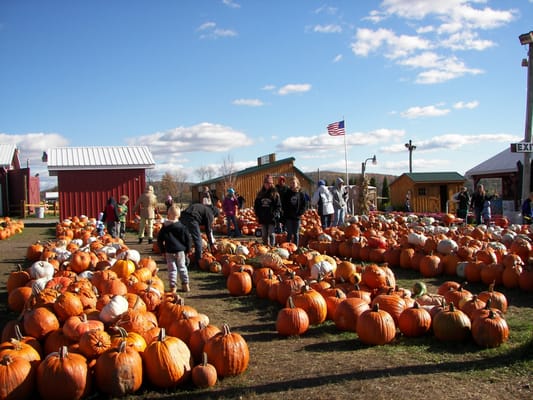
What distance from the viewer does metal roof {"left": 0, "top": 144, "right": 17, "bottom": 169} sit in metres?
35.6

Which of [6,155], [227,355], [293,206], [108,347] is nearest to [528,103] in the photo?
[293,206]

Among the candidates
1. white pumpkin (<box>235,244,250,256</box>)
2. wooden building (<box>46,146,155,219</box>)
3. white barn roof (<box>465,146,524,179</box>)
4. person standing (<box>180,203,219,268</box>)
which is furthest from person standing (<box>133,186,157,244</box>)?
white barn roof (<box>465,146,524,179</box>)

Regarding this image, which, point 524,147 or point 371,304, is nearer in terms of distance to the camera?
point 371,304

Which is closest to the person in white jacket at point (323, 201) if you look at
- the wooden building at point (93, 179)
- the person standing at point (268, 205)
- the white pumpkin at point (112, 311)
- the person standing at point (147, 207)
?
the person standing at point (268, 205)

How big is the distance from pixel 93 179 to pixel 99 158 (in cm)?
141

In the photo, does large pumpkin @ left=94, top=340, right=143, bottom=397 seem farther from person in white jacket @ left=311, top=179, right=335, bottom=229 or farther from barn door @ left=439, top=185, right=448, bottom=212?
barn door @ left=439, top=185, right=448, bottom=212

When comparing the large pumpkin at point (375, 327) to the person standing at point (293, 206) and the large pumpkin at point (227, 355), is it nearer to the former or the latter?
the large pumpkin at point (227, 355)

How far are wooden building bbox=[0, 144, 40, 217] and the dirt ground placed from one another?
35201 millimetres

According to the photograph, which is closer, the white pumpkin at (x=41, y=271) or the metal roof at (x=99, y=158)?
the white pumpkin at (x=41, y=271)

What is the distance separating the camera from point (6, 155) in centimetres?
3709


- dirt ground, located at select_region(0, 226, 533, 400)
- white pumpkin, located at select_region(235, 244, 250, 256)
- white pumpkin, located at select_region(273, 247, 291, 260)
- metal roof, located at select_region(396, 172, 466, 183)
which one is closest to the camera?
dirt ground, located at select_region(0, 226, 533, 400)

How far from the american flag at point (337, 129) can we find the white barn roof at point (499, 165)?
8.38m

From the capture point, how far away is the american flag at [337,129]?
26172 mm

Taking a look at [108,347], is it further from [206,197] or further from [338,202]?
[338,202]
